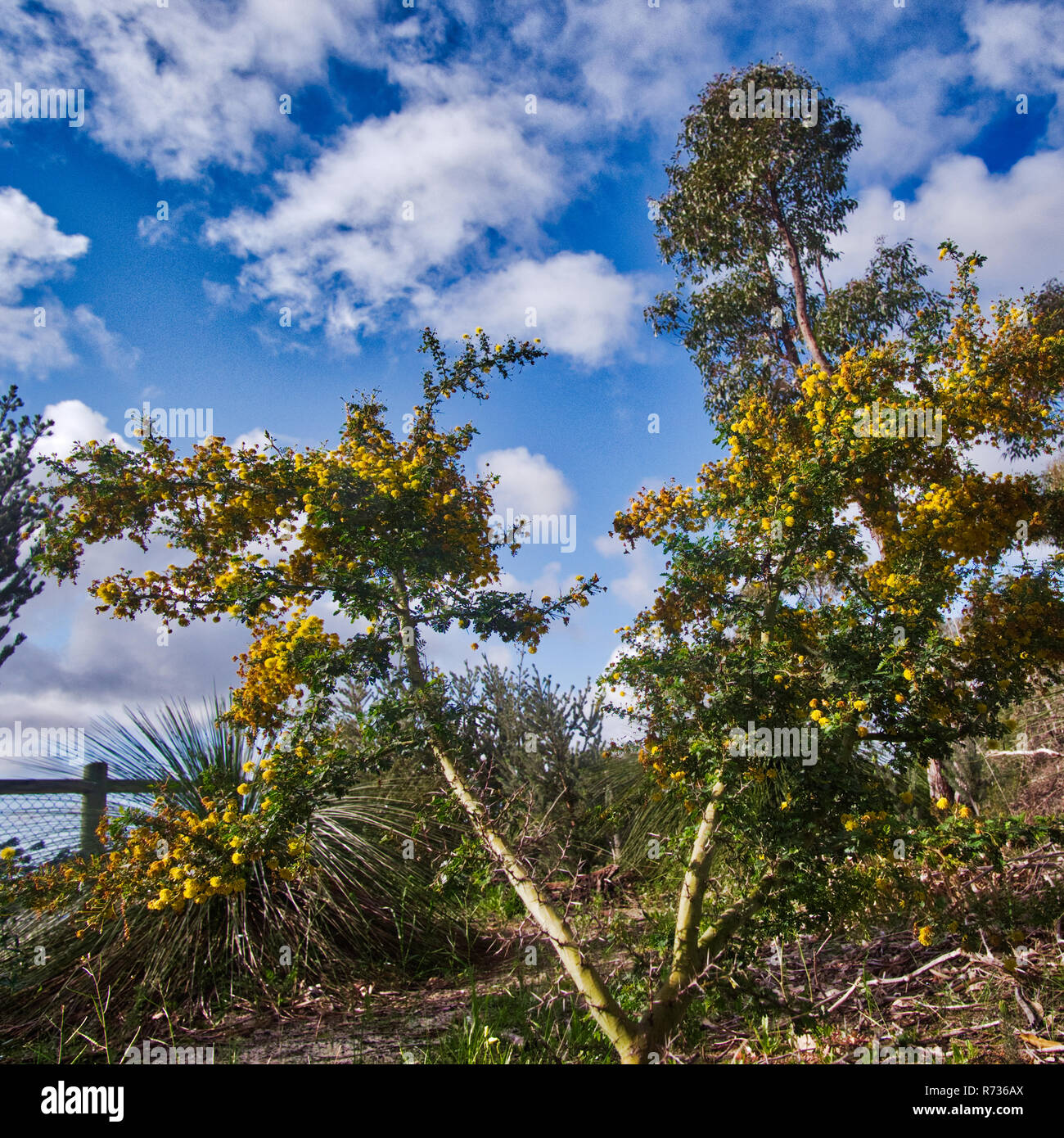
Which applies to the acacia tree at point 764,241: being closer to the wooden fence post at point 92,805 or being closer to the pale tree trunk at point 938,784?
the pale tree trunk at point 938,784

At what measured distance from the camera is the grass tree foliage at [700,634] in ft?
9.45

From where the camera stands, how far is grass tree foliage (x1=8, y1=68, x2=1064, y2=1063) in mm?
2879

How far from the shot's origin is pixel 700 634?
3855 millimetres

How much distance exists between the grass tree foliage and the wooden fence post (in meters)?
1.17

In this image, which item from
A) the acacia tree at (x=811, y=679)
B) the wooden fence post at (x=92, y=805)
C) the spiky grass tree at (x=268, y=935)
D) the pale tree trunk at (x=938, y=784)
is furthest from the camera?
the pale tree trunk at (x=938, y=784)

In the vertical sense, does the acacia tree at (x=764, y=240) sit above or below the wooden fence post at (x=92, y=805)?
above

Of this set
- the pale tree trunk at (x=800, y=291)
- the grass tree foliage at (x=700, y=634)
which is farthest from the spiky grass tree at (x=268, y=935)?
the pale tree trunk at (x=800, y=291)

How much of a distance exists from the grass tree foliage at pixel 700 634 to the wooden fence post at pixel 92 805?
45.9 inches

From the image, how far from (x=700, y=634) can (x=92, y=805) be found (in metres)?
4.57

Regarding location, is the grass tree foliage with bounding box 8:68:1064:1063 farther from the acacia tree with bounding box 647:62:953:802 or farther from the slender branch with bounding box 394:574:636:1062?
the acacia tree with bounding box 647:62:953:802

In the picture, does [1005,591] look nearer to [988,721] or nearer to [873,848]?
[988,721]

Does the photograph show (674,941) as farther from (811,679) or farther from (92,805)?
(92,805)
